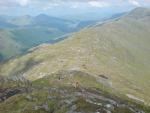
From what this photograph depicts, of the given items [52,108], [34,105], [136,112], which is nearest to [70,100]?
[52,108]

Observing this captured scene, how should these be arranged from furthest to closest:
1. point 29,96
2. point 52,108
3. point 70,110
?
1. point 29,96
2. point 52,108
3. point 70,110

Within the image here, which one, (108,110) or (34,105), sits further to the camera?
(34,105)

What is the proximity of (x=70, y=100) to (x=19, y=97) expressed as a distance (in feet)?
132

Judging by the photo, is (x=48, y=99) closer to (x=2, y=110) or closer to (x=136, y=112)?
(x=2, y=110)

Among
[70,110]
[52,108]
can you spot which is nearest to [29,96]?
[52,108]

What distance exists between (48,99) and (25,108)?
13061 millimetres

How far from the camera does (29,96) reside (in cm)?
17688

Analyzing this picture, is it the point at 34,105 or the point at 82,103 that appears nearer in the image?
the point at 82,103

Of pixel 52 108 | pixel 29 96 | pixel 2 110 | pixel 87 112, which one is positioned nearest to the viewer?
pixel 87 112

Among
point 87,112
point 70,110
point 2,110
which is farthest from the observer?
point 2,110

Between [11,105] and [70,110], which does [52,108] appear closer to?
[70,110]

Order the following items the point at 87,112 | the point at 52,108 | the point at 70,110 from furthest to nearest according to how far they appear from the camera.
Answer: the point at 52,108 → the point at 70,110 → the point at 87,112

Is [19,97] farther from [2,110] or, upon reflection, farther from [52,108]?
[52,108]

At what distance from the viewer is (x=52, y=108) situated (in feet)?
493
